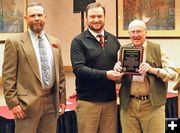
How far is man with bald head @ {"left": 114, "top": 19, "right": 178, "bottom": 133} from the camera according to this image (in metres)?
3.08

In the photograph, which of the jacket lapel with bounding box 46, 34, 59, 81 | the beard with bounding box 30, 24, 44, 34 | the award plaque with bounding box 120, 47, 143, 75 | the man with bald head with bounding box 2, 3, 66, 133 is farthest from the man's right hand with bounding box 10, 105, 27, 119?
the award plaque with bounding box 120, 47, 143, 75

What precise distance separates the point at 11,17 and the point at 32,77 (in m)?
2.58

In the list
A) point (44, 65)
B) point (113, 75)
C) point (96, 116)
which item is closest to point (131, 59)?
point (113, 75)

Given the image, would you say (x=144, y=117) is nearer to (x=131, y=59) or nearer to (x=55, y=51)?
(x=131, y=59)

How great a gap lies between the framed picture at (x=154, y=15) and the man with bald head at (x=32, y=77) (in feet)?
9.77

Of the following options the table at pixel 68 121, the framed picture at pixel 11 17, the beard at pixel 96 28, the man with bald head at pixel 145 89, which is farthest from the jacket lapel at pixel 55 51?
the framed picture at pixel 11 17

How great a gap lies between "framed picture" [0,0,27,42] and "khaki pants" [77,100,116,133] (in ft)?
8.02

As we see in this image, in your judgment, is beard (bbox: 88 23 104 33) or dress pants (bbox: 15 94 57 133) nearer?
dress pants (bbox: 15 94 57 133)

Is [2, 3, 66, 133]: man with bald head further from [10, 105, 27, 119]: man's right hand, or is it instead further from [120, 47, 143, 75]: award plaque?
[120, 47, 143, 75]: award plaque

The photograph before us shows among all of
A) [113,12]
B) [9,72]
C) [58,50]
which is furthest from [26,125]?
[113,12]

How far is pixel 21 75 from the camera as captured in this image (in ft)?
9.96

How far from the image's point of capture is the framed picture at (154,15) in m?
5.89

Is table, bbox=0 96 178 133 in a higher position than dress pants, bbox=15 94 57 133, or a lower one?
lower

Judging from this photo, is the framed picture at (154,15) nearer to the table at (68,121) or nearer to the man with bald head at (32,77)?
the table at (68,121)
